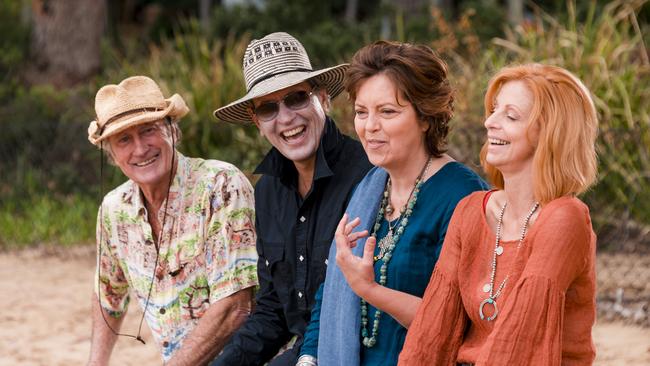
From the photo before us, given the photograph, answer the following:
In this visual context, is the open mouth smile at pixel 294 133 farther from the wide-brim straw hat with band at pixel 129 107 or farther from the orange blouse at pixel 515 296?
the orange blouse at pixel 515 296

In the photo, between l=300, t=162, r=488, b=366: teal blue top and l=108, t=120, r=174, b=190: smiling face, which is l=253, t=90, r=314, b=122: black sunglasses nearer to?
l=108, t=120, r=174, b=190: smiling face

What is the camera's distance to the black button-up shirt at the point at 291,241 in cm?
378

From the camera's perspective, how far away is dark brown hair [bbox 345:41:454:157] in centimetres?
320

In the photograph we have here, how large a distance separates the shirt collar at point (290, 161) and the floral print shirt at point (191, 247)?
0.87 feet

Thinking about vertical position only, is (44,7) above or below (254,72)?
above

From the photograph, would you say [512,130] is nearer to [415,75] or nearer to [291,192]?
[415,75]

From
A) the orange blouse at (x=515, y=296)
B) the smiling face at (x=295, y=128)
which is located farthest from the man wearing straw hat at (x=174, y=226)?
the orange blouse at (x=515, y=296)

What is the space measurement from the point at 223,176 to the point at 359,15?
18371mm

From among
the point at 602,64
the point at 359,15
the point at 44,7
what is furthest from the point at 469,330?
the point at 359,15

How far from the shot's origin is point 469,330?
296 centimetres

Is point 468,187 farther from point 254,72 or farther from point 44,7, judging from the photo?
point 44,7

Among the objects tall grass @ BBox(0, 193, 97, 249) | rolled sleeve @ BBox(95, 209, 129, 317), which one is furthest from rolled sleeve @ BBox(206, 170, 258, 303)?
tall grass @ BBox(0, 193, 97, 249)

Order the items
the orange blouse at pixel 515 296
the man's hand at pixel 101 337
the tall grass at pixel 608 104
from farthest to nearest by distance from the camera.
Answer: the tall grass at pixel 608 104 < the man's hand at pixel 101 337 < the orange blouse at pixel 515 296

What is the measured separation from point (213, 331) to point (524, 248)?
5.28 ft
